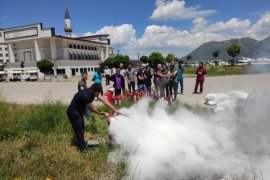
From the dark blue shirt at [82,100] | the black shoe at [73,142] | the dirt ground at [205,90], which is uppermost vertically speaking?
the dark blue shirt at [82,100]

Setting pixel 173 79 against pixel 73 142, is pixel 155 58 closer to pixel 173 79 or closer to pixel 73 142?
pixel 173 79

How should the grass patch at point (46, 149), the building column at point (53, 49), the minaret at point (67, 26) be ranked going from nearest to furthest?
the grass patch at point (46, 149)
the building column at point (53, 49)
the minaret at point (67, 26)

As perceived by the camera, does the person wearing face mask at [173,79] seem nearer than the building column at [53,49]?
Yes

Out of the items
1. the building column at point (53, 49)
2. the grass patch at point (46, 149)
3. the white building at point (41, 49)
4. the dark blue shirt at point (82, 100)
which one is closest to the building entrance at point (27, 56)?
the white building at point (41, 49)

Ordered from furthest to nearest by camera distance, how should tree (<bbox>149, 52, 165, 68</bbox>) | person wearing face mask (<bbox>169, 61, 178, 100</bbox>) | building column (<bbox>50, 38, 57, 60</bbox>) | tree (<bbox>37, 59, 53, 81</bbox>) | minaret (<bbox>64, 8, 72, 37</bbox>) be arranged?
minaret (<bbox>64, 8, 72, 37</bbox>), tree (<bbox>149, 52, 165, 68</bbox>), building column (<bbox>50, 38, 57, 60</bbox>), tree (<bbox>37, 59, 53, 81</bbox>), person wearing face mask (<bbox>169, 61, 178, 100</bbox>)

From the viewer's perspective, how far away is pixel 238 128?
6586mm

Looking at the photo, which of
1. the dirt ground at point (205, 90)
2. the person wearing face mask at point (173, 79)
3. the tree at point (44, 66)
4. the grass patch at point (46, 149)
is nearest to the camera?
the grass patch at point (46, 149)

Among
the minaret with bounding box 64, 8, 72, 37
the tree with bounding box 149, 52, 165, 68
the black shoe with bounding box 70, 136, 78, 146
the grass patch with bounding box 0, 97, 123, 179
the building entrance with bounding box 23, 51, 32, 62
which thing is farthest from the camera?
the minaret with bounding box 64, 8, 72, 37

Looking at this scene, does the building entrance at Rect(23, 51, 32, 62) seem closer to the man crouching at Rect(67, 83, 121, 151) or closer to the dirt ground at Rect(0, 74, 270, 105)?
the dirt ground at Rect(0, 74, 270, 105)

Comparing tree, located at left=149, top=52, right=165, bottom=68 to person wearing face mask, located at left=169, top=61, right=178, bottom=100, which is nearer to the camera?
person wearing face mask, located at left=169, top=61, right=178, bottom=100

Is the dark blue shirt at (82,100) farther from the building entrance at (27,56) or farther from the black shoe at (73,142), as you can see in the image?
the building entrance at (27,56)

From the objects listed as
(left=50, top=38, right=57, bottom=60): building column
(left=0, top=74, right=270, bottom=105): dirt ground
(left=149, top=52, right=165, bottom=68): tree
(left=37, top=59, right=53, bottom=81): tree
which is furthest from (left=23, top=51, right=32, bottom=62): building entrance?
(left=0, top=74, right=270, bottom=105): dirt ground

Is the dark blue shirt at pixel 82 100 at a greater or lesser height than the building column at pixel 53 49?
lesser

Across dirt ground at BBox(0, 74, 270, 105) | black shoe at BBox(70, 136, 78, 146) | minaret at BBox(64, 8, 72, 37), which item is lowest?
black shoe at BBox(70, 136, 78, 146)
